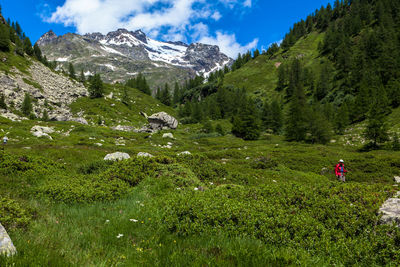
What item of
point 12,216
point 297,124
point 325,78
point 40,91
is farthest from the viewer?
point 325,78

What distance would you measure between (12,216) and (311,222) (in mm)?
6725

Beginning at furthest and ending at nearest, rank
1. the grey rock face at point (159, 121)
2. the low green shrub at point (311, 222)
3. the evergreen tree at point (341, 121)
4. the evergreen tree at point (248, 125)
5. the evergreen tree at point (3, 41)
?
the evergreen tree at point (3, 41) < the evergreen tree at point (248, 125) < the grey rock face at point (159, 121) < the evergreen tree at point (341, 121) < the low green shrub at point (311, 222)

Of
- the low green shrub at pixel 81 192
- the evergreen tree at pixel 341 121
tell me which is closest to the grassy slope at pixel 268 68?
the evergreen tree at pixel 341 121

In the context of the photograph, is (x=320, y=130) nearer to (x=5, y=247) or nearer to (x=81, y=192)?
(x=81, y=192)

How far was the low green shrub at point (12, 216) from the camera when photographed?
4.18 m

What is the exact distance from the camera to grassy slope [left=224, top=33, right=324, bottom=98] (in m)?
133

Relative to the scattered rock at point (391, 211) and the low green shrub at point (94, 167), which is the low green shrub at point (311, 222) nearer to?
the scattered rock at point (391, 211)

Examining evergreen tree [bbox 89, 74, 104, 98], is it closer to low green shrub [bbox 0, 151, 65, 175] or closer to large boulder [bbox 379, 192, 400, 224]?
low green shrub [bbox 0, 151, 65, 175]

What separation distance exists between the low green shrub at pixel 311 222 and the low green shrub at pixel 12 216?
3011mm

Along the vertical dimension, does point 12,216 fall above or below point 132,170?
below

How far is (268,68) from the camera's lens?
154250mm

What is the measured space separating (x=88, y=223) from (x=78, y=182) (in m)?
3.78

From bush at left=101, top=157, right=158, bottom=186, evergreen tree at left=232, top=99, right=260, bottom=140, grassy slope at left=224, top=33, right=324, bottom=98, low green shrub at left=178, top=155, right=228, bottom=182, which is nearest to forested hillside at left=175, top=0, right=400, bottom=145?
grassy slope at left=224, top=33, right=324, bottom=98

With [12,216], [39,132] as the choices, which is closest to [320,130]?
[12,216]
